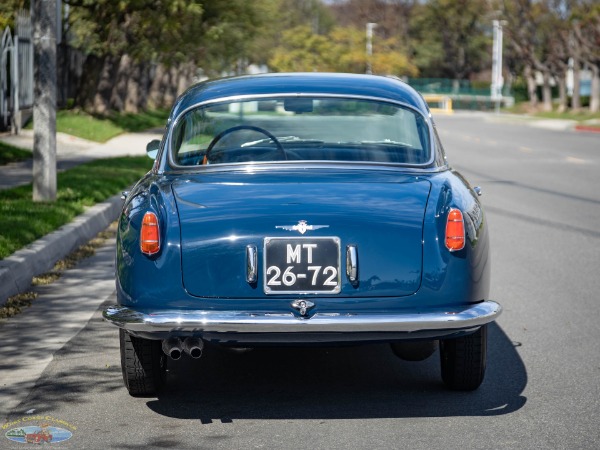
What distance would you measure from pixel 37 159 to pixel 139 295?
7.56 metres

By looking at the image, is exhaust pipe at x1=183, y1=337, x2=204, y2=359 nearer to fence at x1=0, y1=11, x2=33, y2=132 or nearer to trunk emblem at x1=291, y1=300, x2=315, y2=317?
trunk emblem at x1=291, y1=300, x2=315, y2=317

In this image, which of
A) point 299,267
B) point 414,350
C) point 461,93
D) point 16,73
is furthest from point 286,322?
point 461,93

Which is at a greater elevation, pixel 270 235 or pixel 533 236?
pixel 270 235

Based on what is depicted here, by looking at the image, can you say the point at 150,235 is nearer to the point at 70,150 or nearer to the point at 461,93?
the point at 70,150

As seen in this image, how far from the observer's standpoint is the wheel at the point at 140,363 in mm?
5578

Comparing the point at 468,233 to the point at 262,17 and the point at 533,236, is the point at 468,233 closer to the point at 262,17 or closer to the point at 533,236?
the point at 533,236

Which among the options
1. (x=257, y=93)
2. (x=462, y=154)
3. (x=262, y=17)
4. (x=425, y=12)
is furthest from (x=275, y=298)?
(x=425, y=12)

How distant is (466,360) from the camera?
18.7 feet

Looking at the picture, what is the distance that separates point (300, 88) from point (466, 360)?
1.85m

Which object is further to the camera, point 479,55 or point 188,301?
point 479,55

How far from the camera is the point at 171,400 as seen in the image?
224 inches

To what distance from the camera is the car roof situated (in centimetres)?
650

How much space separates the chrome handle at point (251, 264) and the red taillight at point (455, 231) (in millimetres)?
902

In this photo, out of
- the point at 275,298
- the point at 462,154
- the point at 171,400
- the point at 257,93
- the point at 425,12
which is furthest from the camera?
the point at 425,12
